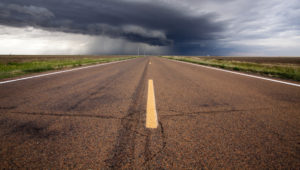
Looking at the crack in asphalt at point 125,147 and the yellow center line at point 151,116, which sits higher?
the yellow center line at point 151,116

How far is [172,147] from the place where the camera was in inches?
57.2

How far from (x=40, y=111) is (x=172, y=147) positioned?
6.98 ft

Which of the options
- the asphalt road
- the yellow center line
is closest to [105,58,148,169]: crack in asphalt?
the asphalt road

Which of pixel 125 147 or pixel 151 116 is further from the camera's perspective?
pixel 151 116

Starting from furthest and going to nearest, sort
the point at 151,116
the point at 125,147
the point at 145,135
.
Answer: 1. the point at 151,116
2. the point at 145,135
3. the point at 125,147

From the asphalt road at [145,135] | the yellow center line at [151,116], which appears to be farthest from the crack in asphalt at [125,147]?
the yellow center line at [151,116]

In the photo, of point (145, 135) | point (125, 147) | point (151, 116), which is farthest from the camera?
point (151, 116)

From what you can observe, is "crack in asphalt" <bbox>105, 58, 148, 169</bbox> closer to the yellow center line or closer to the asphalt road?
the asphalt road

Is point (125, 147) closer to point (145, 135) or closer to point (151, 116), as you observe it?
point (145, 135)

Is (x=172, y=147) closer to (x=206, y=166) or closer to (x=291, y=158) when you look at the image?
(x=206, y=166)

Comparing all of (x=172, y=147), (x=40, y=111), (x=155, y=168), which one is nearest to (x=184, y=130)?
(x=172, y=147)

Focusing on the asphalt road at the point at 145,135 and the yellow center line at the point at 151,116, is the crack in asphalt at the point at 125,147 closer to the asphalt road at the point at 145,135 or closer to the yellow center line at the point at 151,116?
the asphalt road at the point at 145,135

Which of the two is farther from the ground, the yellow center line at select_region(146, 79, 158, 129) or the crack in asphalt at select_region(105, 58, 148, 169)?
the yellow center line at select_region(146, 79, 158, 129)

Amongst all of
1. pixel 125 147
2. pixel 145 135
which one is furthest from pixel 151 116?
pixel 125 147
